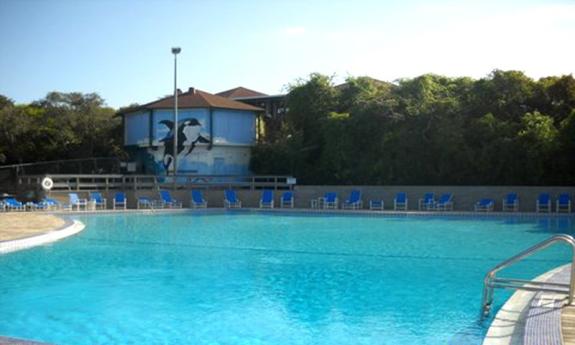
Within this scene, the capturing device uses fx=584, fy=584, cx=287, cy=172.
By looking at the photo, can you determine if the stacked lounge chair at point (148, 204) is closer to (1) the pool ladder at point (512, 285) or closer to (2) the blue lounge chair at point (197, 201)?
(2) the blue lounge chair at point (197, 201)

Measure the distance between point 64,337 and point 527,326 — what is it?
4.54 m

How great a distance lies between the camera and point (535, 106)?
861 inches

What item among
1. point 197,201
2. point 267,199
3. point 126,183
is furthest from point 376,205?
point 126,183

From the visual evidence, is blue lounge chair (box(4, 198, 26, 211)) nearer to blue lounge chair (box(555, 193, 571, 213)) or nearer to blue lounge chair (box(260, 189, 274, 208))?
blue lounge chair (box(260, 189, 274, 208))

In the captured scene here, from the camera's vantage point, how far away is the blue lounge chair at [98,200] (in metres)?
20.8

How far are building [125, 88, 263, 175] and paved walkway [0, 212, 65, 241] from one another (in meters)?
10.4

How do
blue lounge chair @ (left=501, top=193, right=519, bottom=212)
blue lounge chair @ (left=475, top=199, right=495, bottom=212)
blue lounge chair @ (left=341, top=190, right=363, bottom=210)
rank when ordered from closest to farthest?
blue lounge chair @ (left=501, top=193, right=519, bottom=212), blue lounge chair @ (left=475, top=199, right=495, bottom=212), blue lounge chair @ (left=341, top=190, right=363, bottom=210)

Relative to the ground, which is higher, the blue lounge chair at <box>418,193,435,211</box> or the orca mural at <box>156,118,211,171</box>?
the orca mural at <box>156,118,211,171</box>

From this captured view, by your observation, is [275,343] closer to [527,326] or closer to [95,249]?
[527,326]

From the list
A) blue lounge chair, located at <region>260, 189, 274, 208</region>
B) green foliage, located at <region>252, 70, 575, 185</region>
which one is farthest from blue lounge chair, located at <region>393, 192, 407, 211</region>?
blue lounge chair, located at <region>260, 189, 274, 208</region>

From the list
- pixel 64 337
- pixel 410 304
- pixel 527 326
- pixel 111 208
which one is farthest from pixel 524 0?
pixel 111 208

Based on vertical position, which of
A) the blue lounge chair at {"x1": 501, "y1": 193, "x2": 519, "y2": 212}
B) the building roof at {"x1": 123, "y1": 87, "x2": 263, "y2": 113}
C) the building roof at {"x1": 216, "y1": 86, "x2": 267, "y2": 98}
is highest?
the building roof at {"x1": 216, "y1": 86, "x2": 267, "y2": 98}

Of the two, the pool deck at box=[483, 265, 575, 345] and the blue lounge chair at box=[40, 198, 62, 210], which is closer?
the pool deck at box=[483, 265, 575, 345]

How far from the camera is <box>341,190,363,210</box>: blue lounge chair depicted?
69.9ft
